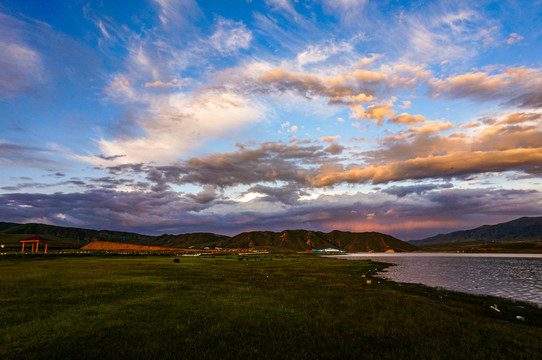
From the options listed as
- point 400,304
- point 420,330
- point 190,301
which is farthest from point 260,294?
point 420,330

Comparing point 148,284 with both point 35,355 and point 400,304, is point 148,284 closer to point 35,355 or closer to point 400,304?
point 35,355

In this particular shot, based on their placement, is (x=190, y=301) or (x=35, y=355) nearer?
(x=35, y=355)

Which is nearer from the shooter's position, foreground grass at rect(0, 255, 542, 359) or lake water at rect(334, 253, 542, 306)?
foreground grass at rect(0, 255, 542, 359)

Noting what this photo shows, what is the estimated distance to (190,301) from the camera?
79.6 ft

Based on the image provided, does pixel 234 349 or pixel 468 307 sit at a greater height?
pixel 234 349

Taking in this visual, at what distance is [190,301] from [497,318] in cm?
2488

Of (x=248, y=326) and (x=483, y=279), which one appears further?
(x=483, y=279)

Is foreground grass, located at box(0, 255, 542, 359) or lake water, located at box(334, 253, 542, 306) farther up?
foreground grass, located at box(0, 255, 542, 359)

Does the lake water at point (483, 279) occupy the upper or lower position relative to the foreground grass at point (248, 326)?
lower

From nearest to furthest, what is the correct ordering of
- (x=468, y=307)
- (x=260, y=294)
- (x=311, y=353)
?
(x=311, y=353) → (x=468, y=307) → (x=260, y=294)

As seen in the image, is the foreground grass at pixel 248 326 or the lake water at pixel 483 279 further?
the lake water at pixel 483 279

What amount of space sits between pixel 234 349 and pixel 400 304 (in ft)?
59.9

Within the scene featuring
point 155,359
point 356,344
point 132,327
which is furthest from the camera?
point 132,327

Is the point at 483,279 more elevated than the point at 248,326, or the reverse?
the point at 248,326
